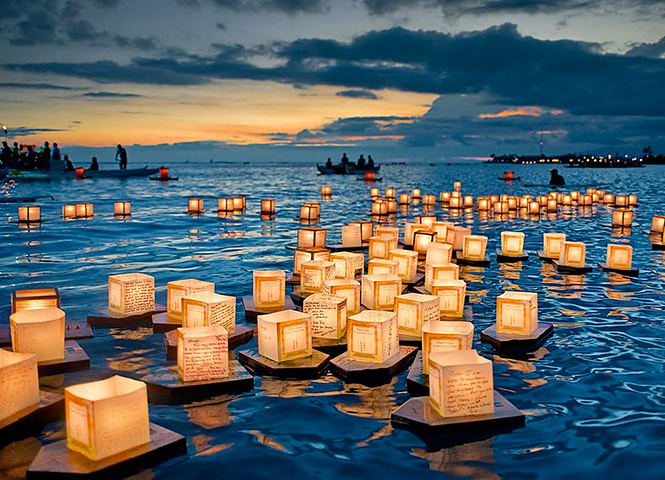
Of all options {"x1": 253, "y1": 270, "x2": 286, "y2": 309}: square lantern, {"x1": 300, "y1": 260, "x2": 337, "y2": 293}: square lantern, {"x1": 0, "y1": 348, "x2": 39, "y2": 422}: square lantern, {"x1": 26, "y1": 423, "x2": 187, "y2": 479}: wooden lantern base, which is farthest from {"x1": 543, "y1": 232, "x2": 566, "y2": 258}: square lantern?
{"x1": 0, "y1": 348, "x2": 39, "y2": 422}: square lantern

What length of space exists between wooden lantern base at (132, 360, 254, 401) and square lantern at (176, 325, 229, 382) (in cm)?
7

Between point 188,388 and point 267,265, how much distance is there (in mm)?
7754

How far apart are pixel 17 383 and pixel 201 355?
159 cm

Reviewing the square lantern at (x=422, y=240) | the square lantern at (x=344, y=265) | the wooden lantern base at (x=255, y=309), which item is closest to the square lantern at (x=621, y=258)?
the square lantern at (x=422, y=240)

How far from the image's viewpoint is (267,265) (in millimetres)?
13508

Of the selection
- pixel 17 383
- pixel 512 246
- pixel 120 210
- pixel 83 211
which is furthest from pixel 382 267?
pixel 83 211

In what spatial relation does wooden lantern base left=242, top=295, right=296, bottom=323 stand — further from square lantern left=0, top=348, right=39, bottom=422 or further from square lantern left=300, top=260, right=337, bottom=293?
square lantern left=0, top=348, right=39, bottom=422

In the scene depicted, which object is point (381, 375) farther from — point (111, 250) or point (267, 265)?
point (111, 250)

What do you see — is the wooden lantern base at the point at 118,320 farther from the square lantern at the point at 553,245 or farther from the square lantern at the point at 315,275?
the square lantern at the point at 553,245

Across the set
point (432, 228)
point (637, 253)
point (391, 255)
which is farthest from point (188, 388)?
point (637, 253)

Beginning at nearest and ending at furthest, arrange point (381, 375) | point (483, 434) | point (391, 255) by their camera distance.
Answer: point (483, 434), point (381, 375), point (391, 255)

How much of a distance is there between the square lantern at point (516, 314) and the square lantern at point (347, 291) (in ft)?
5.99

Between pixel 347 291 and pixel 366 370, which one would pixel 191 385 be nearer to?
pixel 366 370

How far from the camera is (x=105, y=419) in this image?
434cm
